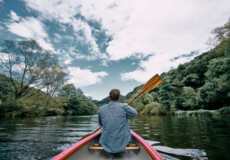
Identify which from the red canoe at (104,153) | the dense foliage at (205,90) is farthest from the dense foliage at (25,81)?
the dense foliage at (205,90)

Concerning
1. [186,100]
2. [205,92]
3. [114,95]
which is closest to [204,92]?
[205,92]

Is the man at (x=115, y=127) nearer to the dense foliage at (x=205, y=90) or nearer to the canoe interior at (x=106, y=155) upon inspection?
the canoe interior at (x=106, y=155)

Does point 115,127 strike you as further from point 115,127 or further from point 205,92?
point 205,92

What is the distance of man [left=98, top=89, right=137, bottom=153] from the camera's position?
237cm

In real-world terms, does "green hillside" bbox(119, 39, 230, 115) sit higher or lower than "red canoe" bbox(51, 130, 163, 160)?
higher

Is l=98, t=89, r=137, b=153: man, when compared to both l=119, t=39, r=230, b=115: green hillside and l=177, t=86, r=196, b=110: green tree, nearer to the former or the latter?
l=119, t=39, r=230, b=115: green hillside

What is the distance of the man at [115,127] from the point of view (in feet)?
7.76

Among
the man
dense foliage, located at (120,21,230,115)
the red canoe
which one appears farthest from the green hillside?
the man

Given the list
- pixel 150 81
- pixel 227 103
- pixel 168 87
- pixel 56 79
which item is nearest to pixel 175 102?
pixel 168 87

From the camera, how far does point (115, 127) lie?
94.0 inches

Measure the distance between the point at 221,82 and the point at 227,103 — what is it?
9.46 meters

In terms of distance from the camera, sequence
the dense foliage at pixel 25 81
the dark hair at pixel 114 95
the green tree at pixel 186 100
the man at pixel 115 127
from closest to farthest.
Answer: the man at pixel 115 127 < the dark hair at pixel 114 95 < the dense foliage at pixel 25 81 < the green tree at pixel 186 100

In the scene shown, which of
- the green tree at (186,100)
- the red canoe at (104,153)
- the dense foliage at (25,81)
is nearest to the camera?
the red canoe at (104,153)

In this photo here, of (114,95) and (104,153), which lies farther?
(104,153)
